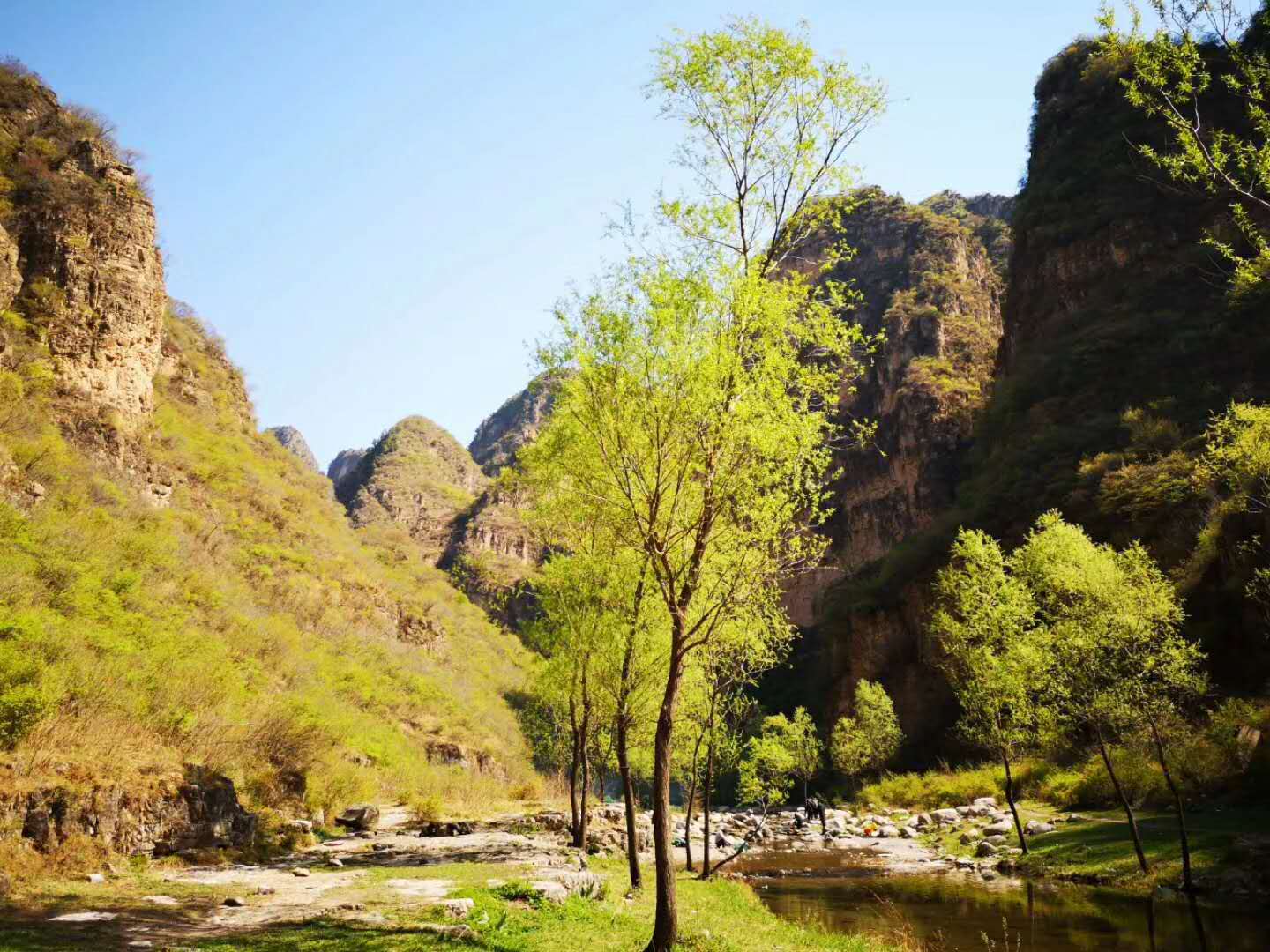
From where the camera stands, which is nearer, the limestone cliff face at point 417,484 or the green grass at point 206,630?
the green grass at point 206,630

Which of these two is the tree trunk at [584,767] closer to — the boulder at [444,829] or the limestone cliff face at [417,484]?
the boulder at [444,829]

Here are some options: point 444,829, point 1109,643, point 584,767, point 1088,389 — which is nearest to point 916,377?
point 1088,389

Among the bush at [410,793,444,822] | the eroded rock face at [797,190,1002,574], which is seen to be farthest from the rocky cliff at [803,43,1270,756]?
the bush at [410,793,444,822]

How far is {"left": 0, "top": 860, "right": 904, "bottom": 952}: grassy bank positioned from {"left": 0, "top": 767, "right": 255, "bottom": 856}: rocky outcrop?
1449 millimetres

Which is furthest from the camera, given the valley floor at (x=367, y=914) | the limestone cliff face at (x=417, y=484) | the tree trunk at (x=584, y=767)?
the limestone cliff face at (x=417, y=484)

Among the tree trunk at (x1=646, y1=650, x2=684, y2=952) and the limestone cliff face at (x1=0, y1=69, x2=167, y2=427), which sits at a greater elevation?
the limestone cliff face at (x1=0, y1=69, x2=167, y2=427)

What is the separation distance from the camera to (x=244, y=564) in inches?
1695

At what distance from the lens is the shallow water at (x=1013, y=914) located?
14.2 metres

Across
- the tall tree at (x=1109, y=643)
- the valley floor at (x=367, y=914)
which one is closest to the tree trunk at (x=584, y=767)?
the valley floor at (x=367, y=914)

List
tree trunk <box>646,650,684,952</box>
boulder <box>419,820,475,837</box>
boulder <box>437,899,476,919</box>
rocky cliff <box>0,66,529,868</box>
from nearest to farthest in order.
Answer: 1. tree trunk <box>646,650,684,952</box>
2. boulder <box>437,899,476,919</box>
3. rocky cliff <box>0,66,529,868</box>
4. boulder <box>419,820,475,837</box>

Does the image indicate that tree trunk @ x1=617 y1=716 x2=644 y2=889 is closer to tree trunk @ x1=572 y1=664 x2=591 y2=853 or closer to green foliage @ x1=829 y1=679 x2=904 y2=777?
tree trunk @ x1=572 y1=664 x2=591 y2=853

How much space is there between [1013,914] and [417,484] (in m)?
138

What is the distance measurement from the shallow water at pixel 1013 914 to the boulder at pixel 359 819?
1462 centimetres

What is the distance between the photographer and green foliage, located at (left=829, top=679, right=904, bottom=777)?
57906mm
